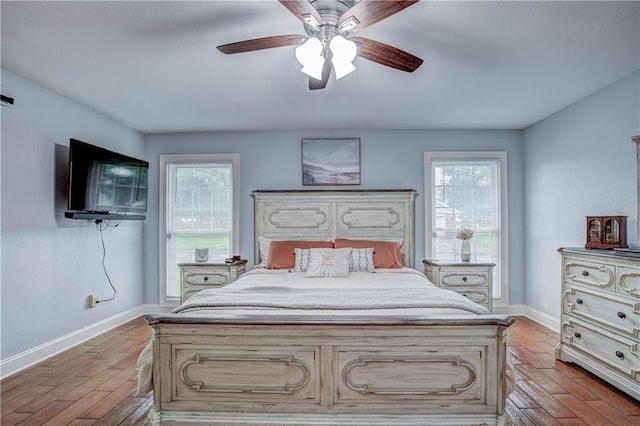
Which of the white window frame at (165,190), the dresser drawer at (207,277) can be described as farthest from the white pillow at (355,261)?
the white window frame at (165,190)

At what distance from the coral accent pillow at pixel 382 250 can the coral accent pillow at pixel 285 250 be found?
21 centimetres

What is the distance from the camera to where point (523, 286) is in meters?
4.73

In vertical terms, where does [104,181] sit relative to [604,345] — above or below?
above

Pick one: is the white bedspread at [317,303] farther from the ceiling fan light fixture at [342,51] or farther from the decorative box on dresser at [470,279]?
the decorative box on dresser at [470,279]

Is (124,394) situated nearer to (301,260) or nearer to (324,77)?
(301,260)

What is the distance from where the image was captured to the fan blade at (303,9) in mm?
1666

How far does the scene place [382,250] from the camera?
4.12 meters

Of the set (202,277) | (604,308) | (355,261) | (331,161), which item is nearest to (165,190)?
(202,277)

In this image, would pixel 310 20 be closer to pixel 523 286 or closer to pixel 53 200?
pixel 53 200

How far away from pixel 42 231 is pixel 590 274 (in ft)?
15.3

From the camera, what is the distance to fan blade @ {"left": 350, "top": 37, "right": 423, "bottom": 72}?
205cm

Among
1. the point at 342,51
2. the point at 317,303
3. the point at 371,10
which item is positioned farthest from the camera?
the point at 317,303

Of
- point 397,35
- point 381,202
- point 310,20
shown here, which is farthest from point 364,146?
point 310,20

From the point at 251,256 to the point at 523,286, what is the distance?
3.55 metres
